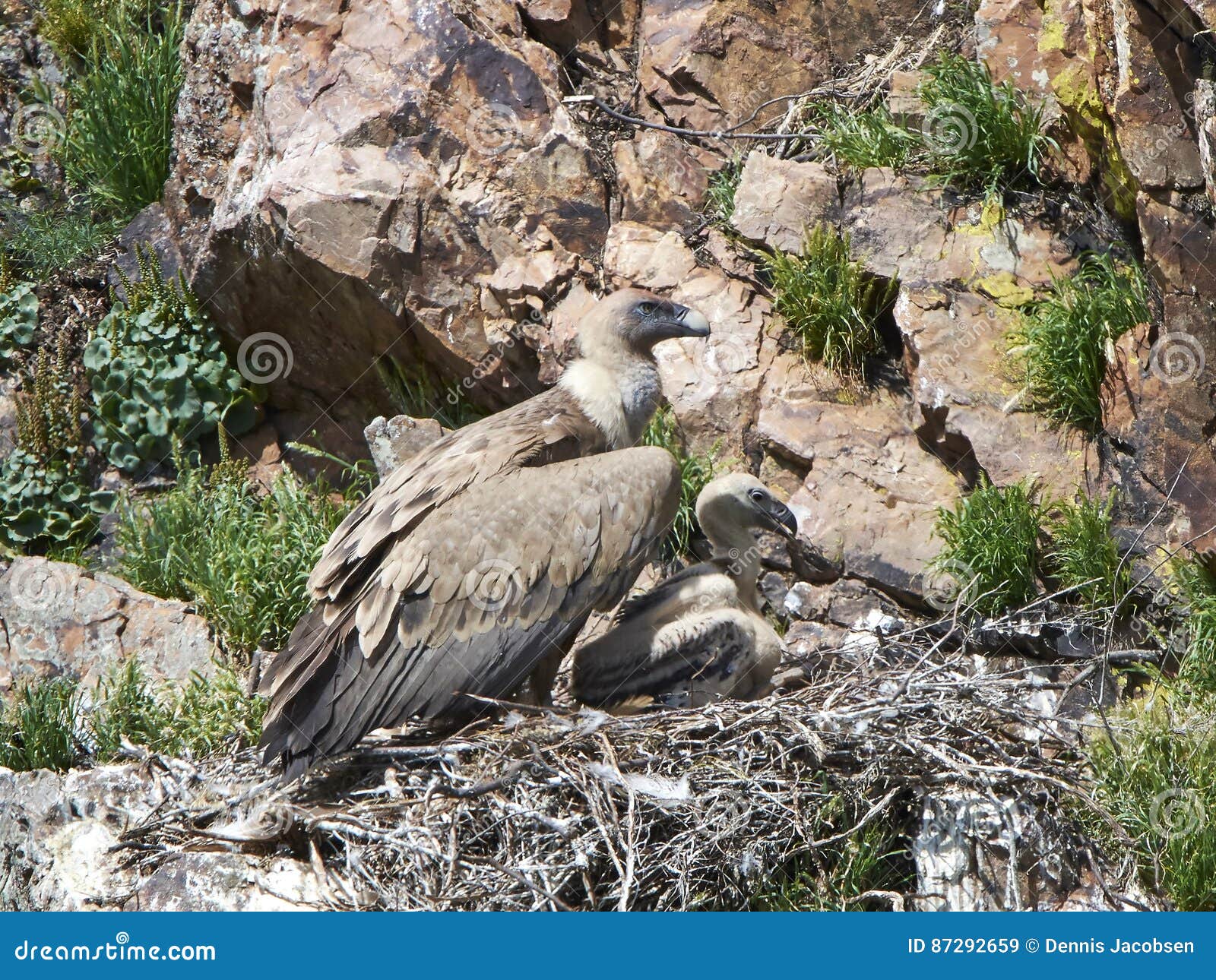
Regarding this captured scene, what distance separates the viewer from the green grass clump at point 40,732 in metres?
8.28

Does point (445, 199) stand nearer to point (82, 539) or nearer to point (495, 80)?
point (495, 80)

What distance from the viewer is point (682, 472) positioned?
9078 millimetres

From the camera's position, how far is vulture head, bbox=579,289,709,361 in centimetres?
823

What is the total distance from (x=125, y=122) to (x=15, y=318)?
1574 mm

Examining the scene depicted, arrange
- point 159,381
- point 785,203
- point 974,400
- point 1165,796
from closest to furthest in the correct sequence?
point 1165,796
point 974,400
point 785,203
point 159,381

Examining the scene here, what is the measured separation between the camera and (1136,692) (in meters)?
7.96

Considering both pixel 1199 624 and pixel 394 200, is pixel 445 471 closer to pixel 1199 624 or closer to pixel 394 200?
pixel 394 200

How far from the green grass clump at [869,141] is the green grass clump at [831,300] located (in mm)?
600

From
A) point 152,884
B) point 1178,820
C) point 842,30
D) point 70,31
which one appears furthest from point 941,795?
point 70,31

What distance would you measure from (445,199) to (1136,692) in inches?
189

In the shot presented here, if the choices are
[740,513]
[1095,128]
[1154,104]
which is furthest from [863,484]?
[1154,104]

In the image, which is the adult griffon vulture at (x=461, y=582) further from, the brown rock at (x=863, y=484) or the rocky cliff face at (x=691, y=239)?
the brown rock at (x=863, y=484)

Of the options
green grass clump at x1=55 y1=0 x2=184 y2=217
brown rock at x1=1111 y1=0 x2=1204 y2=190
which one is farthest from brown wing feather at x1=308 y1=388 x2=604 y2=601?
green grass clump at x1=55 y1=0 x2=184 y2=217

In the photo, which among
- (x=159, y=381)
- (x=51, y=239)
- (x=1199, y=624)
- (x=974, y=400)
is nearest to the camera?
(x=1199, y=624)
